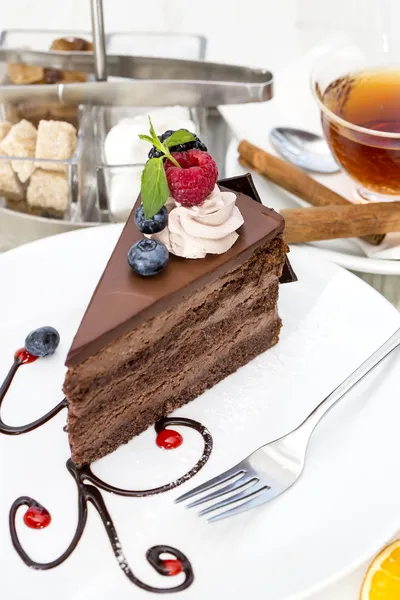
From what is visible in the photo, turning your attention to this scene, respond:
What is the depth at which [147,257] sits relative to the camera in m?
1.71

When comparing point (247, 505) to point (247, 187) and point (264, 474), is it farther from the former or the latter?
point (247, 187)

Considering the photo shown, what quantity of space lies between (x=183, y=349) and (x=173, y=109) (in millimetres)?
1073

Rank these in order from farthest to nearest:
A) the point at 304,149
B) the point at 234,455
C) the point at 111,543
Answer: the point at 304,149
the point at 234,455
the point at 111,543

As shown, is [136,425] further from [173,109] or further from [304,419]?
[173,109]

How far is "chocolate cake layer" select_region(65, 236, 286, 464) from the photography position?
5.74 ft

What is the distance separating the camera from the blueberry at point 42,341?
1949 millimetres

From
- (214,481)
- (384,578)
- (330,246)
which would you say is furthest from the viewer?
(330,246)

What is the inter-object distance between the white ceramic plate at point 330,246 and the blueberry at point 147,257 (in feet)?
2.12

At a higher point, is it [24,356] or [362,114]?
[362,114]

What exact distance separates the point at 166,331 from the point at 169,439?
0.26 meters

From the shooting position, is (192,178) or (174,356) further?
(174,356)

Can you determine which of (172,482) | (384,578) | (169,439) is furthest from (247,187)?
(384,578)

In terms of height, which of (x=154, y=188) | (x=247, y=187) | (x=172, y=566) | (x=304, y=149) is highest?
(x=154, y=188)

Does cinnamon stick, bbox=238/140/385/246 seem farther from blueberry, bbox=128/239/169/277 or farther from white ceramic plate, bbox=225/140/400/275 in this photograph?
blueberry, bbox=128/239/169/277
